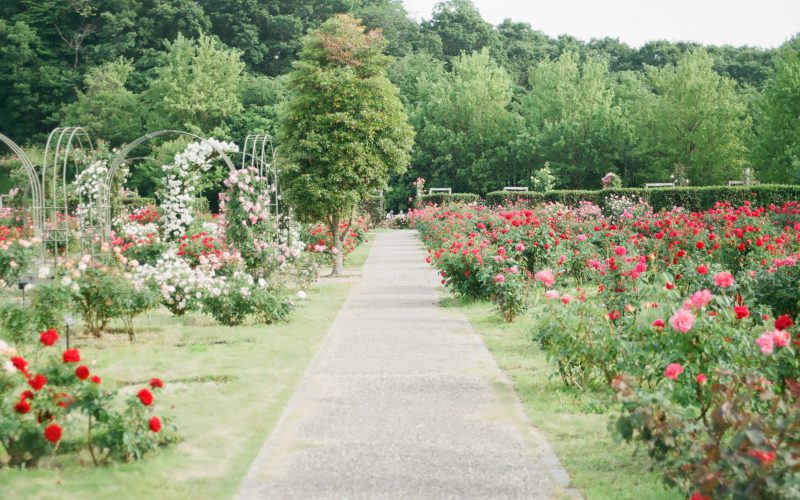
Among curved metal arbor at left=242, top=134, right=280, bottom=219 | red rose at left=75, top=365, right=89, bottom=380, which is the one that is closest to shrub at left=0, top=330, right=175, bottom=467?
red rose at left=75, top=365, right=89, bottom=380

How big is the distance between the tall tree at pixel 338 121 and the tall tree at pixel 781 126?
23650mm

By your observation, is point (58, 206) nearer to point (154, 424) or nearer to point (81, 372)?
point (81, 372)

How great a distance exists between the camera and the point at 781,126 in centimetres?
3666

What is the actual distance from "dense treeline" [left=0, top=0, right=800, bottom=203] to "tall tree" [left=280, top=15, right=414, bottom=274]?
25.0 meters

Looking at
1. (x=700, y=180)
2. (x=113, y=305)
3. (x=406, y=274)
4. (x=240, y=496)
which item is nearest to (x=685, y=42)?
(x=700, y=180)

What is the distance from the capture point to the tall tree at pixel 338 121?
1666cm

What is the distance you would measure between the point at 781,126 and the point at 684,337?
35657 mm

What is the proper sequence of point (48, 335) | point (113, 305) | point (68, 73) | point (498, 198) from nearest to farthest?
point (48, 335)
point (113, 305)
point (498, 198)
point (68, 73)

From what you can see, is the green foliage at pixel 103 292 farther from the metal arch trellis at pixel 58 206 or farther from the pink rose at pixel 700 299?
the pink rose at pixel 700 299

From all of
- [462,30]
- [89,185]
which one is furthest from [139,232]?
[462,30]

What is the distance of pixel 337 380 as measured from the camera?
23.7 feet

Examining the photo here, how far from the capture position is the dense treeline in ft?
135

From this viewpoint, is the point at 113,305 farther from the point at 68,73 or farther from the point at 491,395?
the point at 68,73

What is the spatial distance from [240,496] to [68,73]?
46914 millimetres
